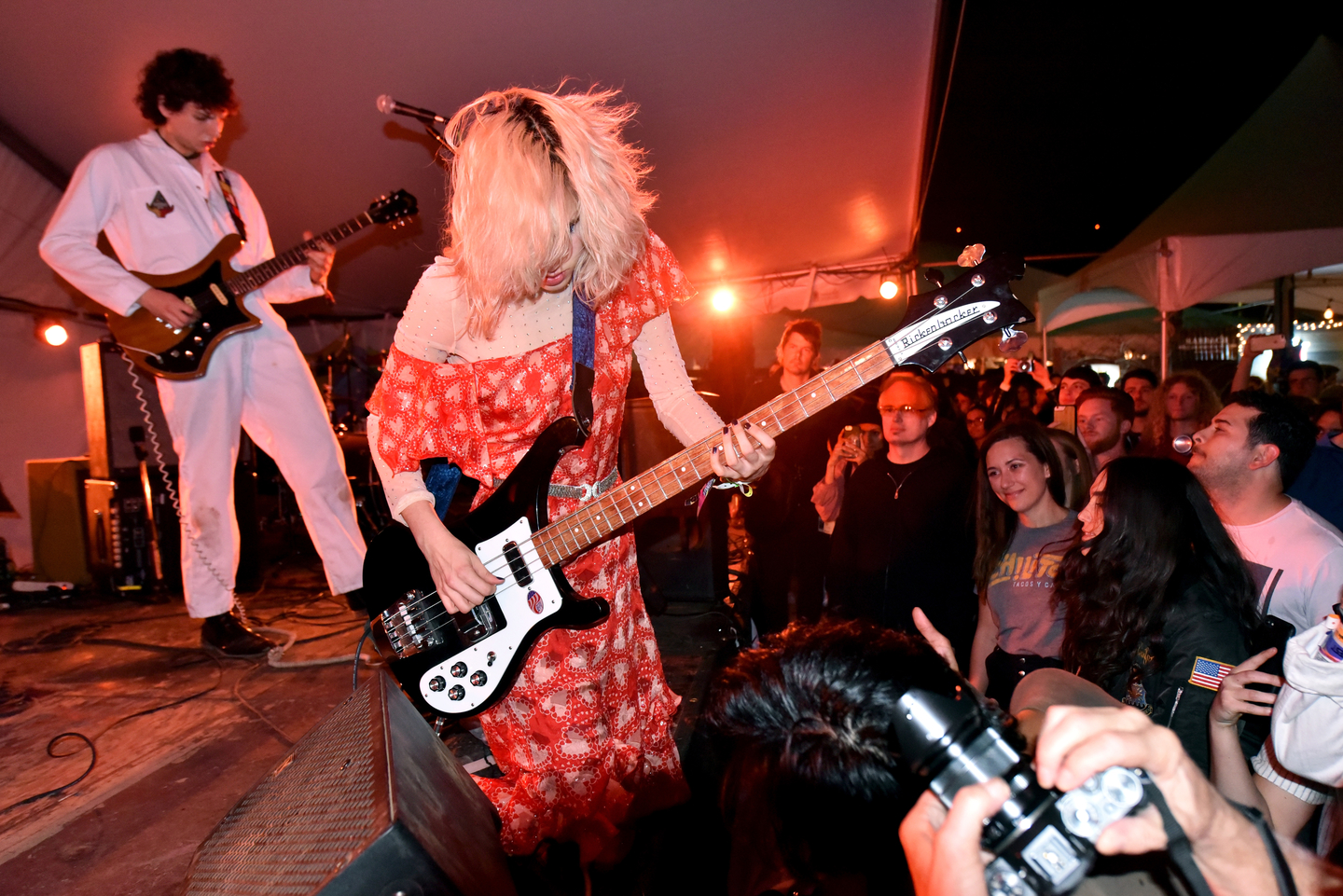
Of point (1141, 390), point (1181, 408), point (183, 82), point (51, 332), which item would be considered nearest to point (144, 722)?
point (183, 82)

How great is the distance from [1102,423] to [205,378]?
16.6 feet

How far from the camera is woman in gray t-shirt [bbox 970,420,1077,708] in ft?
8.63

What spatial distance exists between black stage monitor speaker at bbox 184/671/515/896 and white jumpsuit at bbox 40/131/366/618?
93.0 inches

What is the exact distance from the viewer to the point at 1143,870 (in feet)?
2.59

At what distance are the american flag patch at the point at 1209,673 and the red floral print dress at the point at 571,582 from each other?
1.57m

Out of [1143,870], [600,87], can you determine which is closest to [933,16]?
[600,87]

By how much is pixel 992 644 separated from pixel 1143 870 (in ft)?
7.46

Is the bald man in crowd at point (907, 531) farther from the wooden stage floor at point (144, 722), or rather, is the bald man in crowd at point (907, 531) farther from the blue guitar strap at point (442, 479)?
the blue guitar strap at point (442, 479)

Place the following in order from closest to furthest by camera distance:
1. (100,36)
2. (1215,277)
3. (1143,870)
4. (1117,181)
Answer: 1. (1143,870)
2. (100,36)
3. (1215,277)
4. (1117,181)

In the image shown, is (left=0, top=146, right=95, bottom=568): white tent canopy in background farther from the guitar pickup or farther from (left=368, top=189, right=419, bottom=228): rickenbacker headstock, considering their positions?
the guitar pickup

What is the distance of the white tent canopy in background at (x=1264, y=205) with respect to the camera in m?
5.99

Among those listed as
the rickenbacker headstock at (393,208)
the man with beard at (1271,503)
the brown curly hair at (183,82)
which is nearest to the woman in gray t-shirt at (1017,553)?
the man with beard at (1271,503)

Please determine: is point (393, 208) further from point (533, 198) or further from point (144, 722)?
point (144, 722)

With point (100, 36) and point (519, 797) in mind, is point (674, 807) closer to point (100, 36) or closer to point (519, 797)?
point (519, 797)
